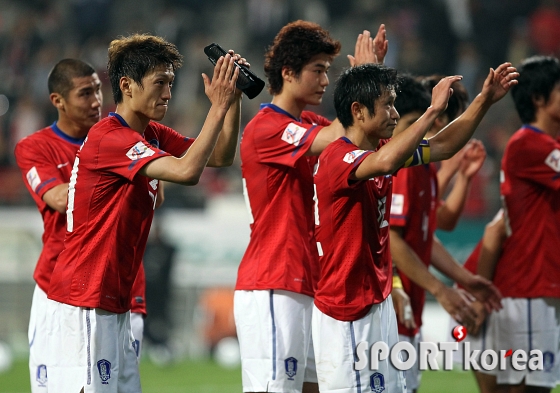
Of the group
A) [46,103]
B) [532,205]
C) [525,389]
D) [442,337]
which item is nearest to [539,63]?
[532,205]

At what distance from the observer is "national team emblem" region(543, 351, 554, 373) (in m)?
6.09

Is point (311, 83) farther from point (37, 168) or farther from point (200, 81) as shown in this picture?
point (200, 81)

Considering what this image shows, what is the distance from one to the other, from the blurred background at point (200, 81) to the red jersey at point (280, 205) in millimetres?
6740

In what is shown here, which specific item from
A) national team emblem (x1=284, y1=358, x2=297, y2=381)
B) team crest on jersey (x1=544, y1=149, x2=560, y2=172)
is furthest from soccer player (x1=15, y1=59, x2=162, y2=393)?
team crest on jersey (x1=544, y1=149, x2=560, y2=172)

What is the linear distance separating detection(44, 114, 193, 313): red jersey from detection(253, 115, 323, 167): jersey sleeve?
40.3 inches

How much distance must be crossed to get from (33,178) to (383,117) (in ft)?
8.07

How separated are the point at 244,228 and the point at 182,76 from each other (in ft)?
16.9

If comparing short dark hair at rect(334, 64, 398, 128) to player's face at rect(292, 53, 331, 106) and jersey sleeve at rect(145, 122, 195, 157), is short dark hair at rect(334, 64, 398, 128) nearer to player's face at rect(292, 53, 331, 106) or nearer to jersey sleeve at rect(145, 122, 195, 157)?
player's face at rect(292, 53, 331, 106)

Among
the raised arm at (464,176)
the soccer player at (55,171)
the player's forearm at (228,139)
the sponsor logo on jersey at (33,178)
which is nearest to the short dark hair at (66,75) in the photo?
the soccer player at (55,171)

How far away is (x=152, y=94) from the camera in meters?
4.65

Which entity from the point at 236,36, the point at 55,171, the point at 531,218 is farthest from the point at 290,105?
the point at 236,36

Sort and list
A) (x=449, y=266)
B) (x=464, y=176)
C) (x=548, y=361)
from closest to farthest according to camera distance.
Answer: (x=548, y=361)
(x=449, y=266)
(x=464, y=176)

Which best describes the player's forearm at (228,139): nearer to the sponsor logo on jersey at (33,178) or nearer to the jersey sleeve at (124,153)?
the jersey sleeve at (124,153)

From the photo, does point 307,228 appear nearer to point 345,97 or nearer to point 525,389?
point 345,97
